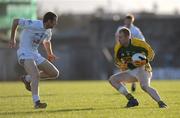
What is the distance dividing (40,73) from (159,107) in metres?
3.07

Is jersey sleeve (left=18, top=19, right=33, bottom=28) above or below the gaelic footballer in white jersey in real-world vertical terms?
above

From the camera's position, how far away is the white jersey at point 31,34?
14727 millimetres

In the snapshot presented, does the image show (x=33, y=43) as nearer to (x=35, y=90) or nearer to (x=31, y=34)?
(x=31, y=34)

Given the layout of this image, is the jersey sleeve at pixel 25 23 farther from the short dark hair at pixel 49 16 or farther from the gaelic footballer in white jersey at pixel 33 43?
the short dark hair at pixel 49 16

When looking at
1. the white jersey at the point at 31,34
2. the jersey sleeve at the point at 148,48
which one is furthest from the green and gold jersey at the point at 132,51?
the white jersey at the point at 31,34

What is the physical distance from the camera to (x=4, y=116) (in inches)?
513

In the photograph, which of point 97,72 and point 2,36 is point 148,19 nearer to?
point 97,72

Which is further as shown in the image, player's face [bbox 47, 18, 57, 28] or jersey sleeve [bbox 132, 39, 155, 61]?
jersey sleeve [bbox 132, 39, 155, 61]

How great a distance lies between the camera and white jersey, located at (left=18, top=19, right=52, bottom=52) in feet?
48.3

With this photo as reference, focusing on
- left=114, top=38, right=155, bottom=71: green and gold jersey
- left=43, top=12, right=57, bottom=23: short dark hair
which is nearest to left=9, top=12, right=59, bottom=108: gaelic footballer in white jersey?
left=43, top=12, right=57, bottom=23: short dark hair

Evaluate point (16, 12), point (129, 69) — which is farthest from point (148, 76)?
point (16, 12)

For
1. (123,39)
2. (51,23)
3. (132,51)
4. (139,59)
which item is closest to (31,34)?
(51,23)

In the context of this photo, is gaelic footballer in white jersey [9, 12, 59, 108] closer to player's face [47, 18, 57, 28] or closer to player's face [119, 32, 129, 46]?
player's face [47, 18, 57, 28]

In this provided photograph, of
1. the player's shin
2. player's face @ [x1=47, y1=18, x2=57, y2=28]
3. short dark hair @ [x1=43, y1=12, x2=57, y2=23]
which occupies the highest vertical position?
short dark hair @ [x1=43, y1=12, x2=57, y2=23]
